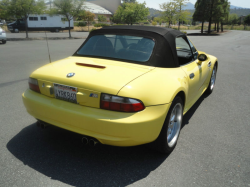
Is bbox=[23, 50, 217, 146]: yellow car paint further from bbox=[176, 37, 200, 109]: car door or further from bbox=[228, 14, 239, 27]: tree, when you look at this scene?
bbox=[228, 14, 239, 27]: tree

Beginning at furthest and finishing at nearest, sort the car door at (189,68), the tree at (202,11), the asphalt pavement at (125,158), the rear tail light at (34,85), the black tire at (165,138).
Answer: the tree at (202,11) < the car door at (189,68) < the rear tail light at (34,85) < the black tire at (165,138) < the asphalt pavement at (125,158)

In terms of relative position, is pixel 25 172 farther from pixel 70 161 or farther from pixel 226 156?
pixel 226 156

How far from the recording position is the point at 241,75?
25.6 ft

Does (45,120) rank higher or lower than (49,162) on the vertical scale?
higher

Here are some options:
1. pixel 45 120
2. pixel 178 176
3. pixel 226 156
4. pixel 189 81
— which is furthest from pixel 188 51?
pixel 45 120

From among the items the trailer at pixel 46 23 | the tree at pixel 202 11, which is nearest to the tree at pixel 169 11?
the tree at pixel 202 11

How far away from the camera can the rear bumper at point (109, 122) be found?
225cm

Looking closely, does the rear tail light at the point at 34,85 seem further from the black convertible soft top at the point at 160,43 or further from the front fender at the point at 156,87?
the black convertible soft top at the point at 160,43

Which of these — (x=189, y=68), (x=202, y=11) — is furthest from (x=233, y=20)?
(x=189, y=68)

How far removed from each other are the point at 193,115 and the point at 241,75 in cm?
460

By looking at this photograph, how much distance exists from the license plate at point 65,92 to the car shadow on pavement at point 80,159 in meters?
0.37

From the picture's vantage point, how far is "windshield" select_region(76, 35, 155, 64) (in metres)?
3.02

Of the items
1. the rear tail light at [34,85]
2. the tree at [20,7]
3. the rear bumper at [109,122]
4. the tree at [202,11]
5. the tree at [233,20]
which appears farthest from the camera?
the tree at [233,20]

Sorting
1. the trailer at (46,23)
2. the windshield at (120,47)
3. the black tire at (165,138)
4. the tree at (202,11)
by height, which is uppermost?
the tree at (202,11)
